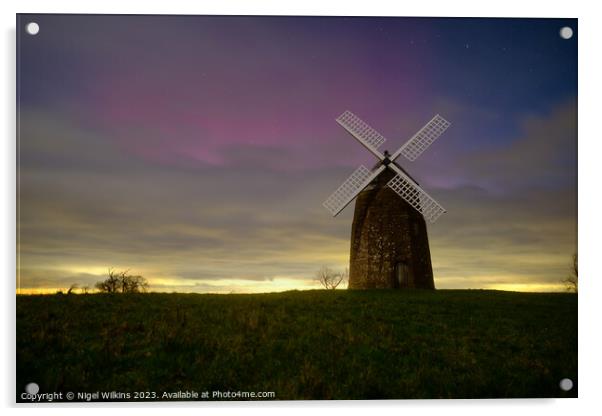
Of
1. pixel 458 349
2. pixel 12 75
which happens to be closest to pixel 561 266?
pixel 458 349

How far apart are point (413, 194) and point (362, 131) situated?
3940 millimetres

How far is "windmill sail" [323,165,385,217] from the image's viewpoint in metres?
16.9

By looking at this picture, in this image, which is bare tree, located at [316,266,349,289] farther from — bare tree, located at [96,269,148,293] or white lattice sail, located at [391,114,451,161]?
bare tree, located at [96,269,148,293]

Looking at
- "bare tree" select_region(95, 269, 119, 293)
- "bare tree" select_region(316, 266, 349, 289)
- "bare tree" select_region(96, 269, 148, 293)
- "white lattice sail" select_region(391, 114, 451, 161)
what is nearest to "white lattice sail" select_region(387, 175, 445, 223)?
"white lattice sail" select_region(391, 114, 451, 161)

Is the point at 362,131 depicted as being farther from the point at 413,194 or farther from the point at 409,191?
the point at 409,191

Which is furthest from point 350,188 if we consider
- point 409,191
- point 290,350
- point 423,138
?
point 290,350

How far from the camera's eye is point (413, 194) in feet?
64.4

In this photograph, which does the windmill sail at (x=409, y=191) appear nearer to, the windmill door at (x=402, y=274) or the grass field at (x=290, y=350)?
the windmill door at (x=402, y=274)

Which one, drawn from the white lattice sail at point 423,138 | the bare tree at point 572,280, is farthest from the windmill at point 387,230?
the bare tree at point 572,280

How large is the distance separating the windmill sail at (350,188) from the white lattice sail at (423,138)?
49.0 inches

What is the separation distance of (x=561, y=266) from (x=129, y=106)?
1153 cm
